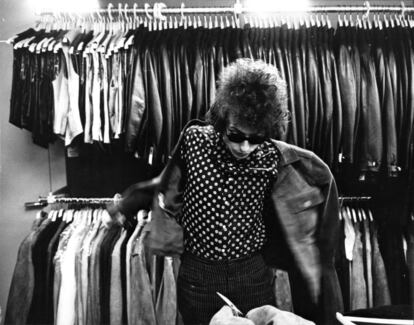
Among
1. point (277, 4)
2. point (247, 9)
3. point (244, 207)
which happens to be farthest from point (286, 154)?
point (277, 4)

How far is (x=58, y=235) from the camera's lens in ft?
6.68

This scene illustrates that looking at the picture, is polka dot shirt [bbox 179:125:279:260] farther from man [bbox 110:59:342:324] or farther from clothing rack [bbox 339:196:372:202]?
clothing rack [bbox 339:196:372:202]

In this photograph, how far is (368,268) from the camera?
77.1 inches

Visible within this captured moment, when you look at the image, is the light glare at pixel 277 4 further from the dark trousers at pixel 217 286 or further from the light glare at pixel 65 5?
the dark trousers at pixel 217 286

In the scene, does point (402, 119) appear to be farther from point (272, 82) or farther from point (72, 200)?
point (72, 200)

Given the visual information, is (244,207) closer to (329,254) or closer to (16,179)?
(329,254)

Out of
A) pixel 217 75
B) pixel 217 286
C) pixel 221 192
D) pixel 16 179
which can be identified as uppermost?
pixel 217 75

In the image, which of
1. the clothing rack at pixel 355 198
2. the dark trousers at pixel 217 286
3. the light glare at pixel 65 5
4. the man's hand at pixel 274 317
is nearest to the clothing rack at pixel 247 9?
the light glare at pixel 65 5

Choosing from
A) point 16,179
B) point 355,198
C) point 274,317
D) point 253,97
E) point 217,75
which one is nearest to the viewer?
point 274,317

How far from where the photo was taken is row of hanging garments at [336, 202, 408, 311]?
1.93 m

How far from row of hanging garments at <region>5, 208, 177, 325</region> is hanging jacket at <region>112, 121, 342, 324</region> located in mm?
359

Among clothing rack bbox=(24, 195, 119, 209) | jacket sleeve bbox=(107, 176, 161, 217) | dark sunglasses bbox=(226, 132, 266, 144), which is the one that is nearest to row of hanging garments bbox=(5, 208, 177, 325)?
clothing rack bbox=(24, 195, 119, 209)

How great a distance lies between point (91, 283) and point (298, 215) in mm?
1060

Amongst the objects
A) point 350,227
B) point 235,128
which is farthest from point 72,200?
point 350,227
